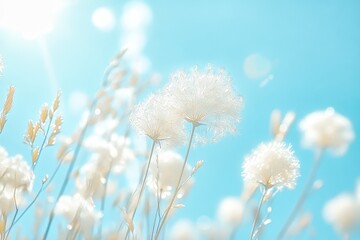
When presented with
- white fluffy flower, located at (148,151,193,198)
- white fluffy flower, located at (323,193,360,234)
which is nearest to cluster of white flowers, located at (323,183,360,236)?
white fluffy flower, located at (323,193,360,234)

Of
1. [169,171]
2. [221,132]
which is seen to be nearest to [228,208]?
[169,171]

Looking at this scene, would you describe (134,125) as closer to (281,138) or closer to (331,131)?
(281,138)

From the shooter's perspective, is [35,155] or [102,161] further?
[102,161]

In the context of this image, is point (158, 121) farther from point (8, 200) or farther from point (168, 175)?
point (8, 200)

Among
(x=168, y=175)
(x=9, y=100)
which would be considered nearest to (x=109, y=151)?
(x=168, y=175)

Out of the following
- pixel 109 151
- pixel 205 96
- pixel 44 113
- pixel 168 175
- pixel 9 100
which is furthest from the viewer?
pixel 109 151

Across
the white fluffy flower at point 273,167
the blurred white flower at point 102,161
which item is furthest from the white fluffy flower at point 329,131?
the blurred white flower at point 102,161

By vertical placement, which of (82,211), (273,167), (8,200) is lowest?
(8,200)
